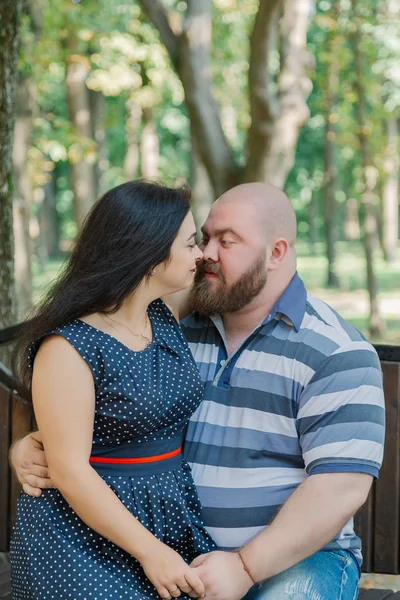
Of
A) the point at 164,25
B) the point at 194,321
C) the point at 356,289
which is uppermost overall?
the point at 164,25

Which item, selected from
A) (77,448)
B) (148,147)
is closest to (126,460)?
(77,448)

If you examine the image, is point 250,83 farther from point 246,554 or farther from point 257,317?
point 246,554

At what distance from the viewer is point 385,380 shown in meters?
3.39

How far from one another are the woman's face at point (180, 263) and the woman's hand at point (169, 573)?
28.0 inches

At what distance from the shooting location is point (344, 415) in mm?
2674

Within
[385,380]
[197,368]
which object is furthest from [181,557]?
[385,380]

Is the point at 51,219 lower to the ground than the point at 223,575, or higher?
lower

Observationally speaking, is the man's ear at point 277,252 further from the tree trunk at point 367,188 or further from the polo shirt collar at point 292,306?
the tree trunk at point 367,188

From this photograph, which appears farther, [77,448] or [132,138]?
[132,138]

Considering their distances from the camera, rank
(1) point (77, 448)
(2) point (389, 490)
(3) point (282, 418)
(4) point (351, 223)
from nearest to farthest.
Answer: (1) point (77, 448)
(3) point (282, 418)
(2) point (389, 490)
(4) point (351, 223)

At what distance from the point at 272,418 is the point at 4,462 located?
4.40 ft

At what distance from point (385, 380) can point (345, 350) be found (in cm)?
69

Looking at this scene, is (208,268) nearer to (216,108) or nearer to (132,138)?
(216,108)

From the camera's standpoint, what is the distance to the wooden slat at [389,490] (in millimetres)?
3371
